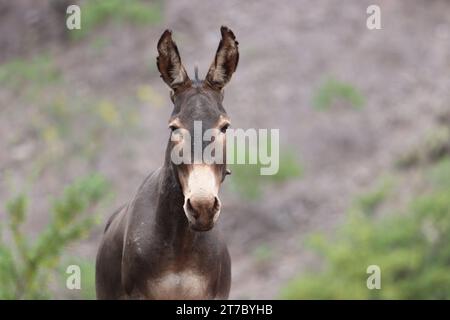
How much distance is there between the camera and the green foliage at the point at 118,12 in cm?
2972

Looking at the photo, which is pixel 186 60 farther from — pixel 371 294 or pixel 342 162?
pixel 371 294

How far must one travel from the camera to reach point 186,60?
28266 millimetres

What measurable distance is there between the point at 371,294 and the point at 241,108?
6.21 meters

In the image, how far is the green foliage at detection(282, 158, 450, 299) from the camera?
2309 centimetres

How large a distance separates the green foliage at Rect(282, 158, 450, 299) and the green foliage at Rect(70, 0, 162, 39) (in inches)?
354

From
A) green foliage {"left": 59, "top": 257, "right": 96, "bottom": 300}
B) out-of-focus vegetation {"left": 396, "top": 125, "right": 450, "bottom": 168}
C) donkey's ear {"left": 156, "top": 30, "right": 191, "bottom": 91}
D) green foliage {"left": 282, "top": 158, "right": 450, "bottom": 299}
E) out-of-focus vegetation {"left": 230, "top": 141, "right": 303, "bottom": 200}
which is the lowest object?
donkey's ear {"left": 156, "top": 30, "right": 191, "bottom": 91}

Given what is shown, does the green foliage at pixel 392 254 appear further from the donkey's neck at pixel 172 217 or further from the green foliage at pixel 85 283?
the donkey's neck at pixel 172 217

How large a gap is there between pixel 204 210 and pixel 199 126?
697mm

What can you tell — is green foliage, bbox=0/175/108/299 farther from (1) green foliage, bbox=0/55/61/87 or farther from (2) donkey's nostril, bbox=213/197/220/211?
(1) green foliage, bbox=0/55/61/87

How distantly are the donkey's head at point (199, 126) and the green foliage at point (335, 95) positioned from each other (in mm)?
18709

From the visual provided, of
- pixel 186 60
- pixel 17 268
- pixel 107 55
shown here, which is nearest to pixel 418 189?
pixel 186 60

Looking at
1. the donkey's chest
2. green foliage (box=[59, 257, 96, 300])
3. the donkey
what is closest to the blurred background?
green foliage (box=[59, 257, 96, 300])

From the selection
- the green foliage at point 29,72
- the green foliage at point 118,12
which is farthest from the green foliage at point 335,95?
the green foliage at point 29,72

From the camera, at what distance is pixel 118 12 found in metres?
30.0
